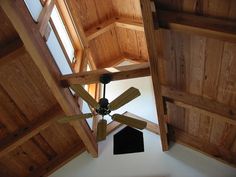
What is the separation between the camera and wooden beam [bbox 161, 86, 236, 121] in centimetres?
310

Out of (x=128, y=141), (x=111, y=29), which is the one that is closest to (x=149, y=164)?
(x=128, y=141)

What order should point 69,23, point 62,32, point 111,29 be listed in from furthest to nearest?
1. point 111,29
2. point 69,23
3. point 62,32

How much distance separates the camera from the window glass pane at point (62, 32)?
420 cm

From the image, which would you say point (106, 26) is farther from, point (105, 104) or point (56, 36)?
point (105, 104)

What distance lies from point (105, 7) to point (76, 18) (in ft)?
1.93

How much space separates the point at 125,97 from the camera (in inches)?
115

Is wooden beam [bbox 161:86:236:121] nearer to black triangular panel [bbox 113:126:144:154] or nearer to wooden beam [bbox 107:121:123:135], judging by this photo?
black triangular panel [bbox 113:126:144:154]

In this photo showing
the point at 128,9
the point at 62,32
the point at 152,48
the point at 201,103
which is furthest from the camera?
the point at 128,9

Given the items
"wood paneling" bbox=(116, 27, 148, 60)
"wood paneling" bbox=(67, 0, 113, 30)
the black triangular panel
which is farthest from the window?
the black triangular panel

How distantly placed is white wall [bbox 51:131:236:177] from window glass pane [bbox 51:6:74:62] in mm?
1706

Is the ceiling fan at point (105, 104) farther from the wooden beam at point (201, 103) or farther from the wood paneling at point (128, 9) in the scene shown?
the wood paneling at point (128, 9)

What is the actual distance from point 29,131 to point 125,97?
1.79m

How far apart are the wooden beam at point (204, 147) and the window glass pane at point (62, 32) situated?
2248mm

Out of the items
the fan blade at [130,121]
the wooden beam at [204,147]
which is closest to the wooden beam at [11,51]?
the fan blade at [130,121]
